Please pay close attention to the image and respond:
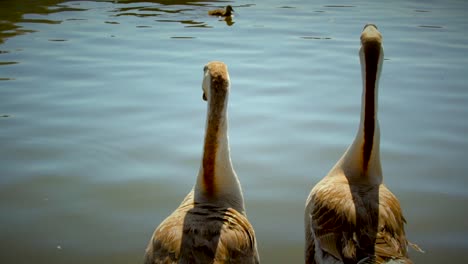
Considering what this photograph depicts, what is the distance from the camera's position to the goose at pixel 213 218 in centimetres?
314

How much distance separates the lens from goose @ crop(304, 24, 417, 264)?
3.39m

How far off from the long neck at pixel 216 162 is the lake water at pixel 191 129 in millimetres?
806

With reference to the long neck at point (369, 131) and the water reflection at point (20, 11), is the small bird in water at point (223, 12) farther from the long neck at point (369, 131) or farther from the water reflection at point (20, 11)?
the long neck at point (369, 131)

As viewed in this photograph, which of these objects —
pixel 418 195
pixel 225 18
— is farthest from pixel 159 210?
pixel 225 18

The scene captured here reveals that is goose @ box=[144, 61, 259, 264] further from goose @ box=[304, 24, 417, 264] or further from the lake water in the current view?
the lake water

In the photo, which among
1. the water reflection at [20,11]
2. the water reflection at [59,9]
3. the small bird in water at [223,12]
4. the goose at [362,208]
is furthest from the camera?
the small bird in water at [223,12]

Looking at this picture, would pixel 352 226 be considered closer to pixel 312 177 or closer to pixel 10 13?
pixel 312 177

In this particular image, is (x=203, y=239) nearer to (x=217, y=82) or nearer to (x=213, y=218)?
(x=213, y=218)

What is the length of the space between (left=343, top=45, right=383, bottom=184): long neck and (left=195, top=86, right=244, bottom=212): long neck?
1060 mm

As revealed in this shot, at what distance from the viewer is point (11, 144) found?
6.22 metres

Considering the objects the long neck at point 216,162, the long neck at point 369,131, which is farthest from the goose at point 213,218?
the long neck at point 369,131

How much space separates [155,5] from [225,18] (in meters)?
3.39

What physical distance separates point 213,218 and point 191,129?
334cm

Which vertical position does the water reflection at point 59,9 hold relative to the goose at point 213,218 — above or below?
above
